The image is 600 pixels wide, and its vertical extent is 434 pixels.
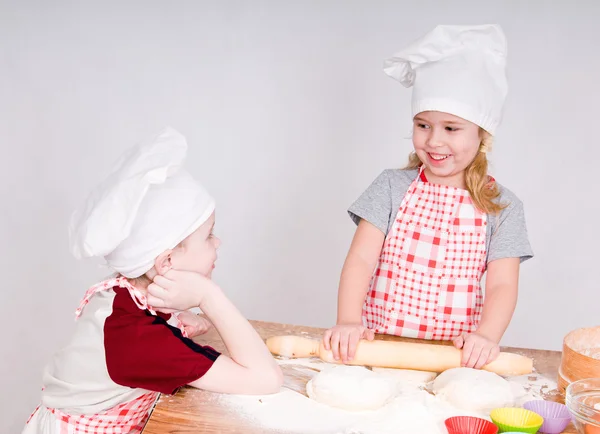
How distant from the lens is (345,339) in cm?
142

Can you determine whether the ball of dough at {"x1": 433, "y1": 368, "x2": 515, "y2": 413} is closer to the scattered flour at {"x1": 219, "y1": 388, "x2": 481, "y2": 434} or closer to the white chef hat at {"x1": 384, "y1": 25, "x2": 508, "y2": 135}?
the scattered flour at {"x1": 219, "y1": 388, "x2": 481, "y2": 434}

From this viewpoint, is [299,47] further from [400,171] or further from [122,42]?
[400,171]

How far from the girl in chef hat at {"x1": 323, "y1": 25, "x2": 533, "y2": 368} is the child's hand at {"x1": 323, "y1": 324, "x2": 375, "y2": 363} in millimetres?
196

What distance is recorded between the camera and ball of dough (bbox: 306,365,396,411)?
120 centimetres

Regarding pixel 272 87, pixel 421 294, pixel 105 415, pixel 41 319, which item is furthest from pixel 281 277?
pixel 105 415

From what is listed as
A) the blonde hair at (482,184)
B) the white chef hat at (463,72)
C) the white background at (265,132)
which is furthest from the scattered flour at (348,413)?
the white background at (265,132)

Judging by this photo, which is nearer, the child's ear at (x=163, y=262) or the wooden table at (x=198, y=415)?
the wooden table at (x=198, y=415)

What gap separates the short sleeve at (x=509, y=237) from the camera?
5.54ft

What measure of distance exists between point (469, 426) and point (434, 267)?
645mm

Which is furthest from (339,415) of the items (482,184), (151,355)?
(482,184)

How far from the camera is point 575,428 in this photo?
113cm

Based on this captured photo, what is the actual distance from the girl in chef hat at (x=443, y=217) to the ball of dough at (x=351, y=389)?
40 cm

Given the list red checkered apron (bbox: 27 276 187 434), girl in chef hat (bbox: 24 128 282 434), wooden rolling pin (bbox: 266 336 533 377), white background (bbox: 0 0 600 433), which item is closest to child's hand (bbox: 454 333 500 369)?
wooden rolling pin (bbox: 266 336 533 377)

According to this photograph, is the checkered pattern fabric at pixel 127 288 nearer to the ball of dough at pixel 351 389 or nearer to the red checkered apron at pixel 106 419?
the red checkered apron at pixel 106 419
